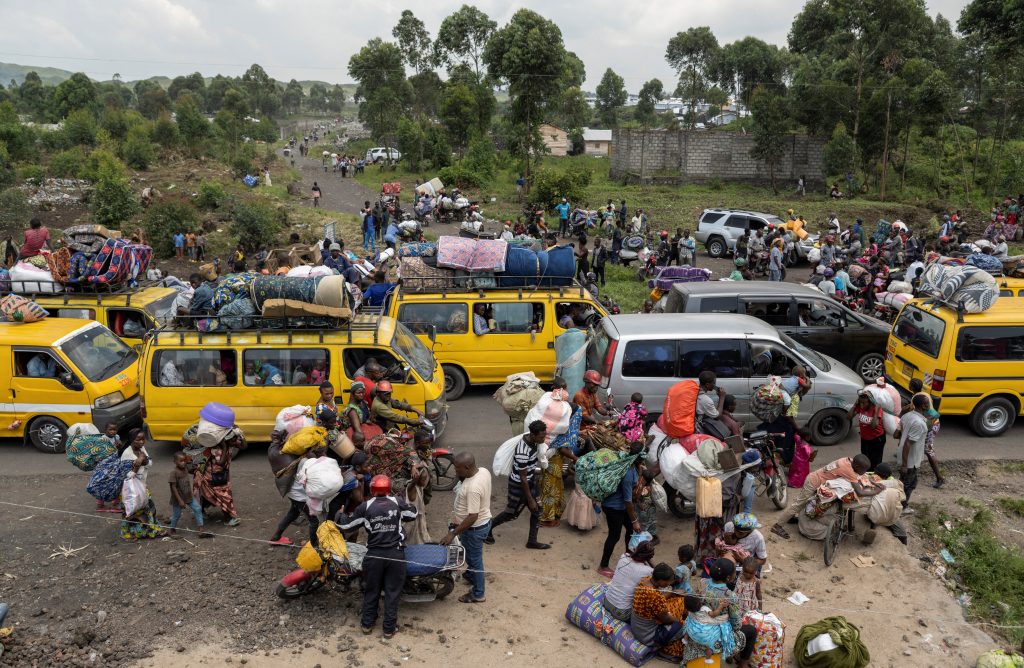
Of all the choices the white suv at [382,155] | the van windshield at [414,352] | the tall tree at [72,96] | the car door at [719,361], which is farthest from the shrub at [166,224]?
the tall tree at [72,96]

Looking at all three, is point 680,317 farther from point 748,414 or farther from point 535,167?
point 535,167

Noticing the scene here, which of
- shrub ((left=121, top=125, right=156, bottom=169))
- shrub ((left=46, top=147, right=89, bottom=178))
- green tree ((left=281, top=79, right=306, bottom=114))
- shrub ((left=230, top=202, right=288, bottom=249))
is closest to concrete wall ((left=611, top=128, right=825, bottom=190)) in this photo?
shrub ((left=230, top=202, right=288, bottom=249))

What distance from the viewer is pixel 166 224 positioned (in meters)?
22.3

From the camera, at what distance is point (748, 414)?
9898mm

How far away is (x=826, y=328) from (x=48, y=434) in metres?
11.8

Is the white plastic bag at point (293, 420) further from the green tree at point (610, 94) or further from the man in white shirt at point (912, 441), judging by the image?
the green tree at point (610, 94)

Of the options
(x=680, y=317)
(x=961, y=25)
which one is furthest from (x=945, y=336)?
(x=961, y=25)

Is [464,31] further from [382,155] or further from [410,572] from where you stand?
[410,572]

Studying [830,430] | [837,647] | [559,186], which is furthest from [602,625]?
[559,186]

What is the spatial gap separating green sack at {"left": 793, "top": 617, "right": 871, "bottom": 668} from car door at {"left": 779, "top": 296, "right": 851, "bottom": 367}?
21.4 feet

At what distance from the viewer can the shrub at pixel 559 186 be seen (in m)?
26.5

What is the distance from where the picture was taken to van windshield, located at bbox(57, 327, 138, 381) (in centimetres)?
999

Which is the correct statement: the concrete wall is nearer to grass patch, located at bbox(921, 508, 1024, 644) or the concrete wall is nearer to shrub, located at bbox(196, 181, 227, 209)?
shrub, located at bbox(196, 181, 227, 209)

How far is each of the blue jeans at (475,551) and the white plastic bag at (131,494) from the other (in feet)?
11.5
